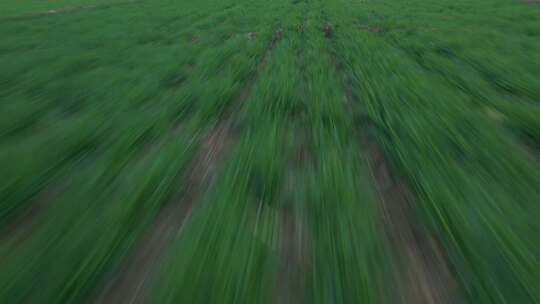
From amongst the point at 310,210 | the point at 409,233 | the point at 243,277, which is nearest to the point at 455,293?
the point at 409,233

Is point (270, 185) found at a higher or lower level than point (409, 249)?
higher

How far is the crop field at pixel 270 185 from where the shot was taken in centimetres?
66

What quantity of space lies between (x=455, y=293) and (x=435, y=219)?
0.25 meters

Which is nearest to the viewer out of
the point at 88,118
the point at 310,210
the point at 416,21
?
the point at 310,210

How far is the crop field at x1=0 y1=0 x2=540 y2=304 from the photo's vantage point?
25.9 inches

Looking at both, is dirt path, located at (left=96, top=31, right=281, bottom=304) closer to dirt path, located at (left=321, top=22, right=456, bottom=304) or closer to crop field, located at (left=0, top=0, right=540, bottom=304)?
crop field, located at (left=0, top=0, right=540, bottom=304)

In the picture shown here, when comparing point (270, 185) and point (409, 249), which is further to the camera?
point (270, 185)

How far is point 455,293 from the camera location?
0.65 m

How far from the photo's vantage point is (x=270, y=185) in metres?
0.97

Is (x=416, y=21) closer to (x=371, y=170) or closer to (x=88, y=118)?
(x=371, y=170)

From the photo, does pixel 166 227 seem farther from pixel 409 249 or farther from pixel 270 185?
pixel 409 249

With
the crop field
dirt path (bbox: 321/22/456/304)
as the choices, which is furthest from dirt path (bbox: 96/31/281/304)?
dirt path (bbox: 321/22/456/304)

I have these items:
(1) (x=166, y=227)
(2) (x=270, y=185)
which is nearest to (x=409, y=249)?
(2) (x=270, y=185)

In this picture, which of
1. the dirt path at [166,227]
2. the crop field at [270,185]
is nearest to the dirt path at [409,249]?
the crop field at [270,185]
